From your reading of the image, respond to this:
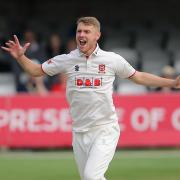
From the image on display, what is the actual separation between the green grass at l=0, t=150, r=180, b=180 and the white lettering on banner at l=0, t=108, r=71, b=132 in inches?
19.7

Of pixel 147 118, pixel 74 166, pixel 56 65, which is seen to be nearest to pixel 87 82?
pixel 56 65

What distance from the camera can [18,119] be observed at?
54.4 ft

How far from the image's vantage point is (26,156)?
52.3ft

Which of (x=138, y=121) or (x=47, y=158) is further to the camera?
(x=138, y=121)

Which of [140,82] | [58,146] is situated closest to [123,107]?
[58,146]

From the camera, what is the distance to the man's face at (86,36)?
9.23 m

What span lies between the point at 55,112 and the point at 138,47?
5.82 meters

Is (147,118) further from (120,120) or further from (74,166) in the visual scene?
(74,166)

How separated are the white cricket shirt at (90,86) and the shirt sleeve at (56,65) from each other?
1 cm

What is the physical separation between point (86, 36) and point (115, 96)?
747 centimetres

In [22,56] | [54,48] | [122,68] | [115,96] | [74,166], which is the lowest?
[74,166]

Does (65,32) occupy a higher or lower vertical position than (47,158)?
higher

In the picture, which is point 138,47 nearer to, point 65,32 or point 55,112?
point 65,32

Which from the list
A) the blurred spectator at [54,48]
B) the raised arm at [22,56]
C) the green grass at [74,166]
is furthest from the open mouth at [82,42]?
the blurred spectator at [54,48]
